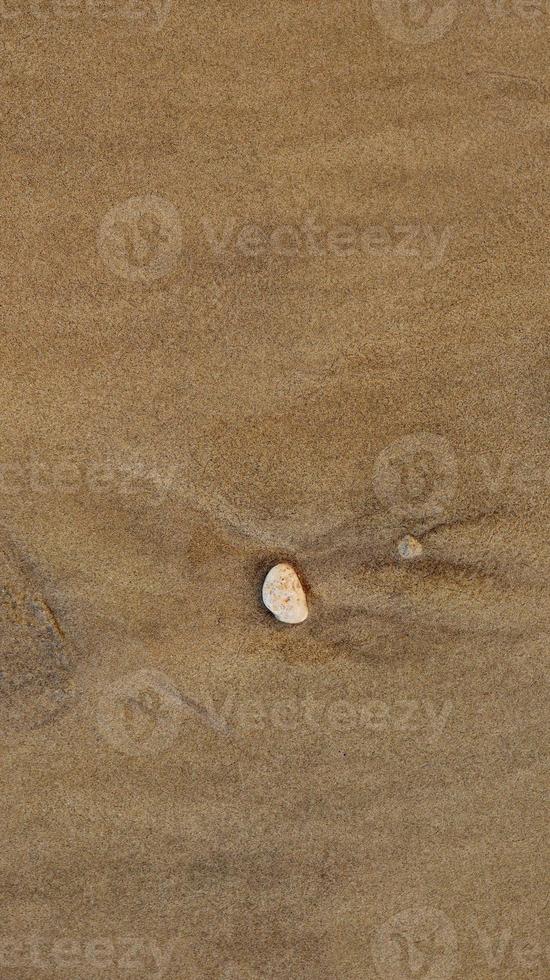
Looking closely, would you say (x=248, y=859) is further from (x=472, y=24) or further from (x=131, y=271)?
(x=472, y=24)

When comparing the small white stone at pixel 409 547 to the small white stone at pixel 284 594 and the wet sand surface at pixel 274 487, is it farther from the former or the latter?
the small white stone at pixel 284 594

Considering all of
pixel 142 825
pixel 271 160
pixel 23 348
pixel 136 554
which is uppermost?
pixel 271 160

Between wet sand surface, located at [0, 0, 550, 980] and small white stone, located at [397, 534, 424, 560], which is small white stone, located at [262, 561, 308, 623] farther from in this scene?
small white stone, located at [397, 534, 424, 560]

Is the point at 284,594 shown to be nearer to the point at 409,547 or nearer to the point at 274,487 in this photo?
A: the point at 274,487

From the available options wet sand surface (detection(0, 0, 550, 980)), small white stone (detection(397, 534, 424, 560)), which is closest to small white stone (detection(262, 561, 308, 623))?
wet sand surface (detection(0, 0, 550, 980))

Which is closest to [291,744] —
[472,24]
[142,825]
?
[142,825]
